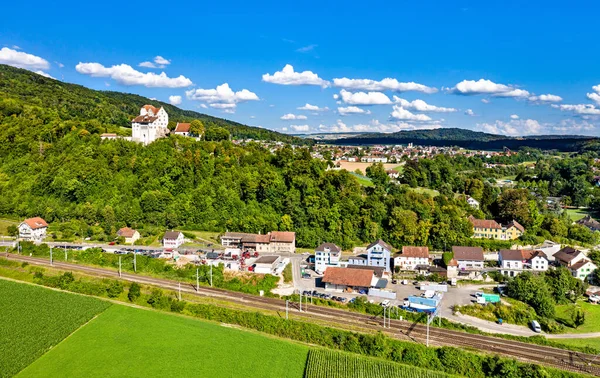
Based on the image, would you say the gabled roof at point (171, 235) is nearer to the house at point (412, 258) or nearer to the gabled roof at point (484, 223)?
the house at point (412, 258)

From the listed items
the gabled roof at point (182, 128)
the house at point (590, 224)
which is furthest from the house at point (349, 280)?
the gabled roof at point (182, 128)

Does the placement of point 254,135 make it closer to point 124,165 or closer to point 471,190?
point 124,165

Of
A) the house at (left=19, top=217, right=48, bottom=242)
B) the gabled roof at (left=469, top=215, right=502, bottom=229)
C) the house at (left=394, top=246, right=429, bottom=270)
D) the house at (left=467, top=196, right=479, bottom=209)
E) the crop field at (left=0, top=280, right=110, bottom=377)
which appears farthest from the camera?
the house at (left=467, top=196, right=479, bottom=209)

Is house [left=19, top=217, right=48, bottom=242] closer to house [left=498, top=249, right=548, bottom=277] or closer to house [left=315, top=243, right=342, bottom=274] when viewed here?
house [left=315, top=243, right=342, bottom=274]

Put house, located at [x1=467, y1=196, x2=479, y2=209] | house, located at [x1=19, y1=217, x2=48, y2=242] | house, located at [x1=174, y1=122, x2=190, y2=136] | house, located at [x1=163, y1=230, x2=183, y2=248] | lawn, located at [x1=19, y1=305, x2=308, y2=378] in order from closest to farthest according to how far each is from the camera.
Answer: lawn, located at [x1=19, y1=305, x2=308, y2=378] < house, located at [x1=163, y1=230, x2=183, y2=248] < house, located at [x1=19, y1=217, x2=48, y2=242] < house, located at [x1=467, y1=196, x2=479, y2=209] < house, located at [x1=174, y1=122, x2=190, y2=136]

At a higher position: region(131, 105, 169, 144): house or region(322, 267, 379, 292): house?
region(131, 105, 169, 144): house

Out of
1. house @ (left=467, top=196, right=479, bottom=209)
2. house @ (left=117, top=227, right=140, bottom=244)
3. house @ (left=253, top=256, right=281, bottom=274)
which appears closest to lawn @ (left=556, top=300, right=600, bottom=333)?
house @ (left=467, top=196, right=479, bottom=209)

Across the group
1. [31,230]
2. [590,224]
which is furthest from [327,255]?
[590,224]
